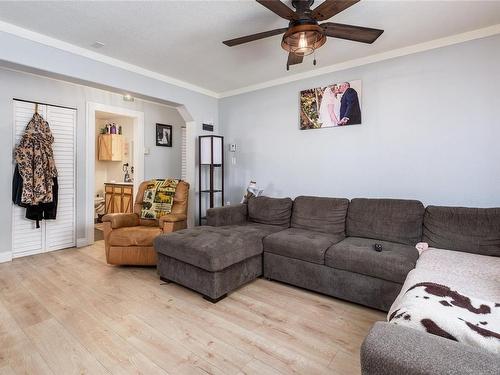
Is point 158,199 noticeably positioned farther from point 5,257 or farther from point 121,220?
point 5,257

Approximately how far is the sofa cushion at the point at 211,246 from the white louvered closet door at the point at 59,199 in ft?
6.71

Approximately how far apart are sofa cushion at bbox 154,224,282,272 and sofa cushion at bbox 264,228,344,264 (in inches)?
5.7

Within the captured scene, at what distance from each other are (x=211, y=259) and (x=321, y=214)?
140 centimetres

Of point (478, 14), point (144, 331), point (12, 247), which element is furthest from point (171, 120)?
point (478, 14)

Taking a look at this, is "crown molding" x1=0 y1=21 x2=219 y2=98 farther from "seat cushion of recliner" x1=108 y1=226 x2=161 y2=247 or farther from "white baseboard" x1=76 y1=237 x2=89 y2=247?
"white baseboard" x1=76 y1=237 x2=89 y2=247

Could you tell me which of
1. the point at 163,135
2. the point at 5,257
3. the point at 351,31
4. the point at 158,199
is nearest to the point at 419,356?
the point at 351,31

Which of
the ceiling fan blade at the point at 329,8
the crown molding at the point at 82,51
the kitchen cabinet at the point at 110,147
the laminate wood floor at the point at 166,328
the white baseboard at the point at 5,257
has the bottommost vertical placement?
the laminate wood floor at the point at 166,328

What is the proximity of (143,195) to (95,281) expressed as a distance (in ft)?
4.10

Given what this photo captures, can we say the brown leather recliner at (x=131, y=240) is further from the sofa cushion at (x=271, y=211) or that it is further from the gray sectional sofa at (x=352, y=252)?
the sofa cushion at (x=271, y=211)

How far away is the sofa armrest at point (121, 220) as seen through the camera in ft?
10.1

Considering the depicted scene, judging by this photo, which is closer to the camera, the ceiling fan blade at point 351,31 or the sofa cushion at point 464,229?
the ceiling fan blade at point 351,31

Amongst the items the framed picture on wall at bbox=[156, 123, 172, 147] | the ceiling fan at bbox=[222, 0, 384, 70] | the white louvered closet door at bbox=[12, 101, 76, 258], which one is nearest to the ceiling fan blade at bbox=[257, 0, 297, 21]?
the ceiling fan at bbox=[222, 0, 384, 70]

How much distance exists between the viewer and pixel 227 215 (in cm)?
333

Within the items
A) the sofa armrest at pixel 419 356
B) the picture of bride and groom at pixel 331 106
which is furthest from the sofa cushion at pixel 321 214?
the sofa armrest at pixel 419 356
